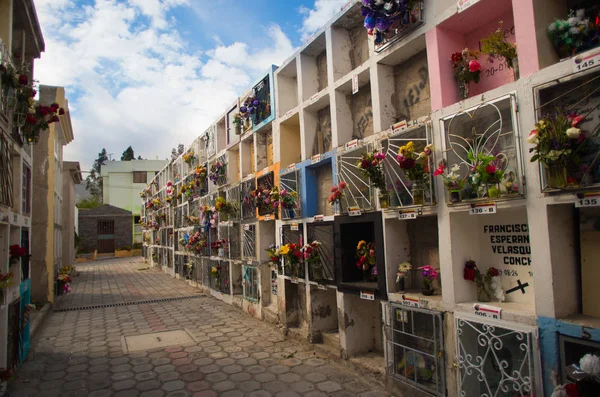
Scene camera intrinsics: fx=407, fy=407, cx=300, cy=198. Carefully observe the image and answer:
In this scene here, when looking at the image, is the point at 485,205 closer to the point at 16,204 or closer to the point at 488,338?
the point at 488,338

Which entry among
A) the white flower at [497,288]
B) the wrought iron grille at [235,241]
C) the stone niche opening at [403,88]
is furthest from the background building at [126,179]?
the white flower at [497,288]

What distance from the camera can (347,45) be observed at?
6188 millimetres

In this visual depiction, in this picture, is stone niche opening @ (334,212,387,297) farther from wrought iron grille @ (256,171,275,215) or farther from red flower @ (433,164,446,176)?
wrought iron grille @ (256,171,275,215)

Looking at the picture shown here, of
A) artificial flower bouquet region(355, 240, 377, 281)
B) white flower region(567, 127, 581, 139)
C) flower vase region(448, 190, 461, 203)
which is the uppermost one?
white flower region(567, 127, 581, 139)

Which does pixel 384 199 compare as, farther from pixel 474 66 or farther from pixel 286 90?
pixel 286 90

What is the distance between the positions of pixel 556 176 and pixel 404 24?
8.32 feet

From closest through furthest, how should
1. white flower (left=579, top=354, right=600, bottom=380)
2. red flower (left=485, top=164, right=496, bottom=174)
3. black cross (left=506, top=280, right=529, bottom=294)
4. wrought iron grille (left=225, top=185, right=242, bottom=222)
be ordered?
white flower (left=579, top=354, right=600, bottom=380) < red flower (left=485, top=164, right=496, bottom=174) < black cross (left=506, top=280, right=529, bottom=294) < wrought iron grille (left=225, top=185, right=242, bottom=222)

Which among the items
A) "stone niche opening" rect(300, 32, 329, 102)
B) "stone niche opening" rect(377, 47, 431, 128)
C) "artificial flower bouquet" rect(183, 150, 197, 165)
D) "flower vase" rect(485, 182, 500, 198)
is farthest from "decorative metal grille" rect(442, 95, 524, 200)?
"artificial flower bouquet" rect(183, 150, 197, 165)

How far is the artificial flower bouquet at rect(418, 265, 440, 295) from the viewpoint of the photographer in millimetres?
4445

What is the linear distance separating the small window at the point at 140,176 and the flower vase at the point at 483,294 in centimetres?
3695

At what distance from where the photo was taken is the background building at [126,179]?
120ft

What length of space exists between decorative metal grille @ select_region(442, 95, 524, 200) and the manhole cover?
549 cm

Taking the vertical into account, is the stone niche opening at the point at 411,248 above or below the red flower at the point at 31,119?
below

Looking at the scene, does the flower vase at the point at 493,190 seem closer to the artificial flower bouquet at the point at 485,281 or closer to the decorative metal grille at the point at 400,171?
the decorative metal grille at the point at 400,171
